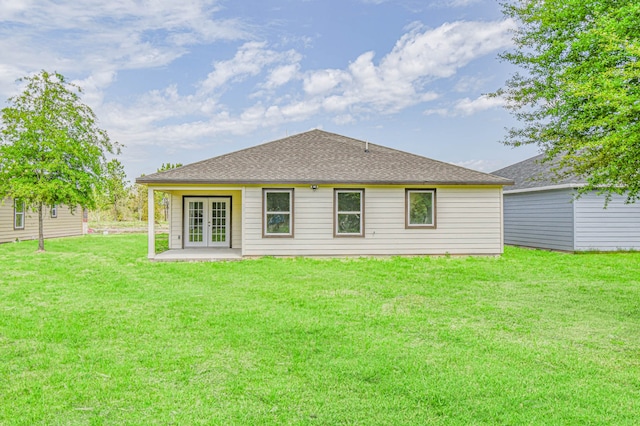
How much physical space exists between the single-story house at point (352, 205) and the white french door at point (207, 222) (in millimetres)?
1981

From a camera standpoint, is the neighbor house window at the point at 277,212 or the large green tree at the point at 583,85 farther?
the neighbor house window at the point at 277,212

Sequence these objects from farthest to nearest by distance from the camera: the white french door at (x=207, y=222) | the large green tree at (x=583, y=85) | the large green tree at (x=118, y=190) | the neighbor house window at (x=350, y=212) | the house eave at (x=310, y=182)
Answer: the large green tree at (x=118, y=190) → the white french door at (x=207, y=222) → the neighbor house window at (x=350, y=212) → the house eave at (x=310, y=182) → the large green tree at (x=583, y=85)

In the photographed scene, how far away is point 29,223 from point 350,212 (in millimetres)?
16576

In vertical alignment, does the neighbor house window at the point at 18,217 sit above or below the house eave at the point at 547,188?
below

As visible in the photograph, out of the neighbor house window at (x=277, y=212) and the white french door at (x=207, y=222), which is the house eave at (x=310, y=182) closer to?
the neighbor house window at (x=277, y=212)

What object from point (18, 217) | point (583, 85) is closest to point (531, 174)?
point (583, 85)

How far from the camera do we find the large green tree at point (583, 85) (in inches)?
203

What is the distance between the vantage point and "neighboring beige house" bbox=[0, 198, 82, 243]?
18.1m

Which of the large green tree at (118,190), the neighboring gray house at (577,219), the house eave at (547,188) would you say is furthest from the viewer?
the large green tree at (118,190)

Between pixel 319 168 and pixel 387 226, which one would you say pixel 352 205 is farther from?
pixel 319 168

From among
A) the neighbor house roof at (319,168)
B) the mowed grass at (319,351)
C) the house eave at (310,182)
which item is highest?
the neighbor house roof at (319,168)

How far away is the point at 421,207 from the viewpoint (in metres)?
Answer: 12.8

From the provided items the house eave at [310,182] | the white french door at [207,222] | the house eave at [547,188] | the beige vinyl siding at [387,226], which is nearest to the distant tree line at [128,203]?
the white french door at [207,222]

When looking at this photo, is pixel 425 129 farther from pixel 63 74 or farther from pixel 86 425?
pixel 86 425
